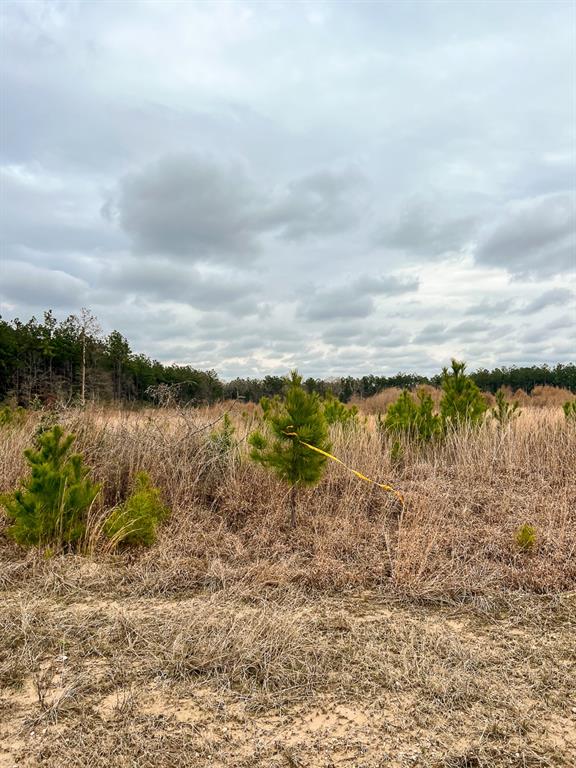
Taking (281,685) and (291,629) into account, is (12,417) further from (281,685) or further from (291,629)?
(281,685)

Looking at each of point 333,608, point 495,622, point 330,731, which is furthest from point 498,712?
point 333,608

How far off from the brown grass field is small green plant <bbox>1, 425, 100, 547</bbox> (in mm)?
175

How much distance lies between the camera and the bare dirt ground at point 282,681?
2104 mm

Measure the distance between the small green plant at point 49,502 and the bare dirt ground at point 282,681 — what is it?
74 cm

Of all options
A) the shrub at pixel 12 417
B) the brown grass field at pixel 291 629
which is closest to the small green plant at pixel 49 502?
the brown grass field at pixel 291 629

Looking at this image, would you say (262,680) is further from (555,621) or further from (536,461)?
(536,461)

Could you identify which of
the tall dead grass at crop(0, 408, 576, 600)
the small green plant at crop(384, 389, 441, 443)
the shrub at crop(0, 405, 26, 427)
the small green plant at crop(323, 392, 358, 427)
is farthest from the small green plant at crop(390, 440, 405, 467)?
the shrub at crop(0, 405, 26, 427)

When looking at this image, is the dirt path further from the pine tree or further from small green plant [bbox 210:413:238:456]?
small green plant [bbox 210:413:238:456]

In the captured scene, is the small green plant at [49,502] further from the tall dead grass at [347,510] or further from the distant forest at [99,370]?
the distant forest at [99,370]

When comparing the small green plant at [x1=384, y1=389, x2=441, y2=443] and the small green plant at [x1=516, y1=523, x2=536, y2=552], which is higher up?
the small green plant at [x1=384, y1=389, x2=441, y2=443]

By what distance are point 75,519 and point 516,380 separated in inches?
1370

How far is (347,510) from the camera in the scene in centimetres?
540

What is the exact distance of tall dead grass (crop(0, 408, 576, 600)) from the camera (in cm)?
397

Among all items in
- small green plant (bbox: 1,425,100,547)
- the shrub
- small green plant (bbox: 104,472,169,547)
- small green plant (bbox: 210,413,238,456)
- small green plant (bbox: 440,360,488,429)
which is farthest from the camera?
small green plant (bbox: 440,360,488,429)
